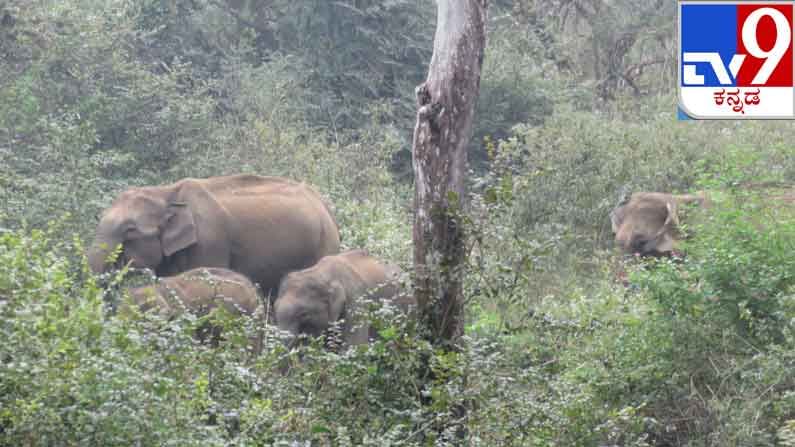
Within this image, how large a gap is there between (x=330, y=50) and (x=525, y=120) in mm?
3635

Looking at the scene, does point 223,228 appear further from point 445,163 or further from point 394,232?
point 445,163

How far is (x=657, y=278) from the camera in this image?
9211 millimetres

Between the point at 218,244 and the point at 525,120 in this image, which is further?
the point at 525,120

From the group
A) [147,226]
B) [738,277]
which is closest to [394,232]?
[147,226]

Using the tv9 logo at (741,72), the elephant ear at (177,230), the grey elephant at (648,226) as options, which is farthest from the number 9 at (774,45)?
the elephant ear at (177,230)

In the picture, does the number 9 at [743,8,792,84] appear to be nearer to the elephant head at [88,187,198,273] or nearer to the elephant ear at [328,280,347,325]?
the elephant ear at [328,280,347,325]

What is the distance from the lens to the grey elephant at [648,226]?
15.3 meters

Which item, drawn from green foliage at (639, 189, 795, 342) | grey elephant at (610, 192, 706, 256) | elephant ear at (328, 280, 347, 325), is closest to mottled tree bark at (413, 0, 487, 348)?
green foliage at (639, 189, 795, 342)

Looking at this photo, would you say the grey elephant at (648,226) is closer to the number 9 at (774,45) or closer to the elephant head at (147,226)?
the number 9 at (774,45)

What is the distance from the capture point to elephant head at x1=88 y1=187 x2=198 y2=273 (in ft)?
40.2

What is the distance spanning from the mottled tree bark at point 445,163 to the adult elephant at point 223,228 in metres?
4.13

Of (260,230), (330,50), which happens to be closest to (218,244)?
(260,230)

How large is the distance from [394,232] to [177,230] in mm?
2755

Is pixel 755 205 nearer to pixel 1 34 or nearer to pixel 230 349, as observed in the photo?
pixel 230 349
